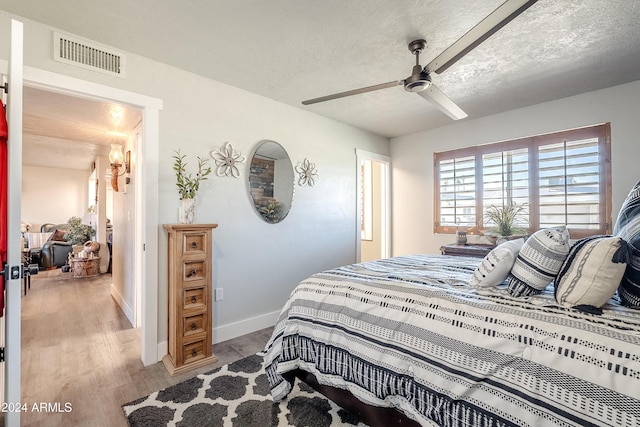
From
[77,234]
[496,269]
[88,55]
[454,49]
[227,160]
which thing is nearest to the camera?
[496,269]

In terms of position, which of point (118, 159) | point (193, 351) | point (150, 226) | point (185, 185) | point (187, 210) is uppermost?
point (118, 159)

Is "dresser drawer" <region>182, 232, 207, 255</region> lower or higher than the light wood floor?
higher

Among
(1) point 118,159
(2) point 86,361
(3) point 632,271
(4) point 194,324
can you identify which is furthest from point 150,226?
(3) point 632,271

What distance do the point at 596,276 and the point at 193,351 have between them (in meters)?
2.60

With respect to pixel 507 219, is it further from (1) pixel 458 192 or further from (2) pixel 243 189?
(2) pixel 243 189

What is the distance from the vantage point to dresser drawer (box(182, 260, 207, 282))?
2.33 meters

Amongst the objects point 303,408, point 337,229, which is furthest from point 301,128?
point 303,408

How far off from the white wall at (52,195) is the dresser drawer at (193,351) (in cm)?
865

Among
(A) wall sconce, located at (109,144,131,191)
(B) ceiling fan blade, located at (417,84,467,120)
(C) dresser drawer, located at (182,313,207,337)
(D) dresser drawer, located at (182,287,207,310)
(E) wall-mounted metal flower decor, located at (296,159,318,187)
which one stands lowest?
(C) dresser drawer, located at (182,313,207,337)

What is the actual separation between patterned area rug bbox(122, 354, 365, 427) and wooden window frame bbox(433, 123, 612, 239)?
3063mm

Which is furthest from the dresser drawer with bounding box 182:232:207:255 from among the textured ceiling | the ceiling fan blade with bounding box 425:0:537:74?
the ceiling fan blade with bounding box 425:0:537:74

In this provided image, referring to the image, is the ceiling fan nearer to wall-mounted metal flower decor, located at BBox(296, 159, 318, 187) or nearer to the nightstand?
the nightstand

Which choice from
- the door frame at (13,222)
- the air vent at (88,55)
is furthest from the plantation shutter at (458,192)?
the door frame at (13,222)

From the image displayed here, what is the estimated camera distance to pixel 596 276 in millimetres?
1134
